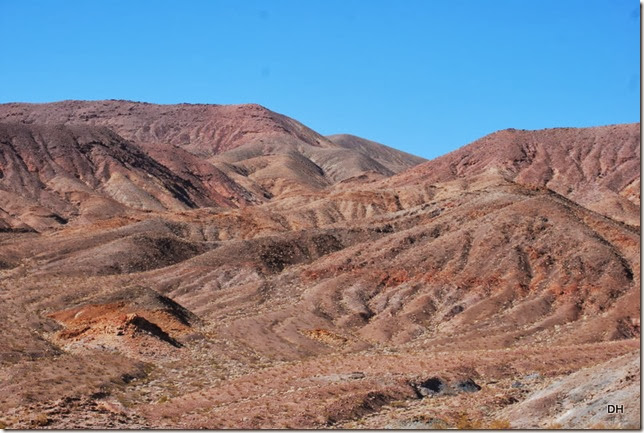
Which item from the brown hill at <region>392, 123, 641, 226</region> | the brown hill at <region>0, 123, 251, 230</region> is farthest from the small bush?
the brown hill at <region>392, 123, 641, 226</region>

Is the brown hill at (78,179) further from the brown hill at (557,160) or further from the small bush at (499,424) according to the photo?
the small bush at (499,424)

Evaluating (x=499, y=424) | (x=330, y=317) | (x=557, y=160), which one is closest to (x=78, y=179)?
(x=557, y=160)

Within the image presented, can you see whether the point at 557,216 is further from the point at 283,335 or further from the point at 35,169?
the point at 35,169

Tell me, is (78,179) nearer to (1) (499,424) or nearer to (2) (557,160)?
(2) (557,160)

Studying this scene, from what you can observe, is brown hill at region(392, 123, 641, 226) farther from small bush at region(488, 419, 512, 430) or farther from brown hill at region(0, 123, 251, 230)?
small bush at region(488, 419, 512, 430)

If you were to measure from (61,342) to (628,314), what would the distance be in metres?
41.0

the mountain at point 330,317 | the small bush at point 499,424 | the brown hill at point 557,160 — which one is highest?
the brown hill at point 557,160

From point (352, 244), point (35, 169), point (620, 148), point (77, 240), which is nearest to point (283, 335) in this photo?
point (352, 244)

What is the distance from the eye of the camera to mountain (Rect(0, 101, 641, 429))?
38.3 meters

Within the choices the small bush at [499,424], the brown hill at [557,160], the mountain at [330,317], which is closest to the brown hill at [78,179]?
the mountain at [330,317]

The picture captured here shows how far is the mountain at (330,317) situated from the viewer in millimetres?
38312

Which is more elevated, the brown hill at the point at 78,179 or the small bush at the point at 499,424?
the brown hill at the point at 78,179

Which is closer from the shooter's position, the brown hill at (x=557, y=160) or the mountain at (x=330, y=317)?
the mountain at (x=330, y=317)

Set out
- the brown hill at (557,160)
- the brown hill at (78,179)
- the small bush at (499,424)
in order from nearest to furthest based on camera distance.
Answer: the small bush at (499,424) < the brown hill at (78,179) < the brown hill at (557,160)
